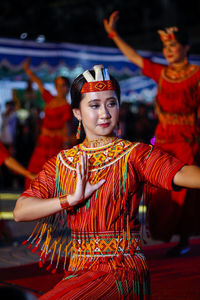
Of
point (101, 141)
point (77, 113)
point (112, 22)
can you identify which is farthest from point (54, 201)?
point (112, 22)

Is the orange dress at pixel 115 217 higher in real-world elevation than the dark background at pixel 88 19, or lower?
lower

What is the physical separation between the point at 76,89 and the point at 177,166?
56 cm

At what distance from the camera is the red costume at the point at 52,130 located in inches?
→ 291

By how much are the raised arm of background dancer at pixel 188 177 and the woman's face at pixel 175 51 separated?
277 centimetres

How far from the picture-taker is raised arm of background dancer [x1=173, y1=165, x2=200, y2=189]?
1.96m

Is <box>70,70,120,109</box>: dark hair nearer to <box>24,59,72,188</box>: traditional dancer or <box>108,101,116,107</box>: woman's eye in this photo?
<box>108,101,116,107</box>: woman's eye

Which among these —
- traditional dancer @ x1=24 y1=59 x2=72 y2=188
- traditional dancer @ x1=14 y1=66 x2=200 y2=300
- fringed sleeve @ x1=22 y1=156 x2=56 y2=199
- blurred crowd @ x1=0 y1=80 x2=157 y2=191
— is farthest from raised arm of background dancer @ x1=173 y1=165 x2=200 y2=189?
blurred crowd @ x1=0 y1=80 x2=157 y2=191

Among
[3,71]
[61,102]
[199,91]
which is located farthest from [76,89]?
[3,71]

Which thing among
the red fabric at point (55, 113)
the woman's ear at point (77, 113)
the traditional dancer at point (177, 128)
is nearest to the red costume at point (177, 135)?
the traditional dancer at point (177, 128)

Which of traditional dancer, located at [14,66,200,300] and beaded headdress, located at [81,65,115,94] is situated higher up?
beaded headdress, located at [81,65,115,94]

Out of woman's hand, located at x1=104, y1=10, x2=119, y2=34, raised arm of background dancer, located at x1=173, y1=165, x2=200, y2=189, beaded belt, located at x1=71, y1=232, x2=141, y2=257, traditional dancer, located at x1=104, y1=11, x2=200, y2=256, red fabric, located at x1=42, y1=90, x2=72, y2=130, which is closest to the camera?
raised arm of background dancer, located at x1=173, y1=165, x2=200, y2=189

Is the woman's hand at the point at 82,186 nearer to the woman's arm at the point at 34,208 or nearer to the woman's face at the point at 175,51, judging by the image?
the woman's arm at the point at 34,208

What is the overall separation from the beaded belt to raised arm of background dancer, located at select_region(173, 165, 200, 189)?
0.31 m

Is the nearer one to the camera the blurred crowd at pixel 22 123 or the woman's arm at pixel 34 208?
the woman's arm at pixel 34 208
